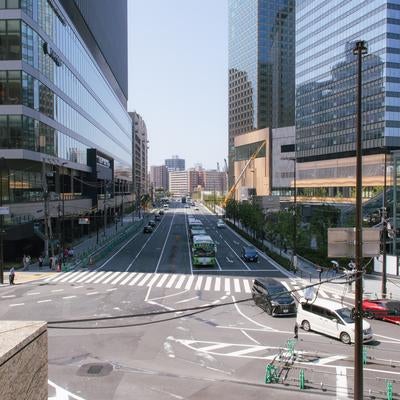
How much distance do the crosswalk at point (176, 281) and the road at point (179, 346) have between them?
0.15 m

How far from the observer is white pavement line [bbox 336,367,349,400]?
16.5m

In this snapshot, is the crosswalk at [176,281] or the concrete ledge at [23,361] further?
the crosswalk at [176,281]

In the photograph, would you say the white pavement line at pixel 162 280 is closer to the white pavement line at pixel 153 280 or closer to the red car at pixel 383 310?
the white pavement line at pixel 153 280

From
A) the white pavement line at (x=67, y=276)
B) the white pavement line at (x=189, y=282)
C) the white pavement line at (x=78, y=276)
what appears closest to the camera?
the white pavement line at (x=189, y=282)

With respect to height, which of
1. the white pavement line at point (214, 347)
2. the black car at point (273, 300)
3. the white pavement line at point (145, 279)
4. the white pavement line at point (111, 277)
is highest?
the black car at point (273, 300)

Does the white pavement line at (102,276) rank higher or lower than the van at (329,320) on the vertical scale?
lower

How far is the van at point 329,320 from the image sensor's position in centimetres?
2303

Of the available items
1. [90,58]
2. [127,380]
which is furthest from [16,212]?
[90,58]

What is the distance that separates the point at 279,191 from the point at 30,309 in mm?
120461

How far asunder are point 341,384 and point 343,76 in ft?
326

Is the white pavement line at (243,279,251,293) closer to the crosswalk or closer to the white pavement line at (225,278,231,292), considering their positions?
the crosswalk

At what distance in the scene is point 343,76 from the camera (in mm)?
107312

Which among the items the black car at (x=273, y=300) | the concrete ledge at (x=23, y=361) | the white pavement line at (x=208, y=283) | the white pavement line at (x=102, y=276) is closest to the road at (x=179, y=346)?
the white pavement line at (x=208, y=283)

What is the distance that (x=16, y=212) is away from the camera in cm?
5209
